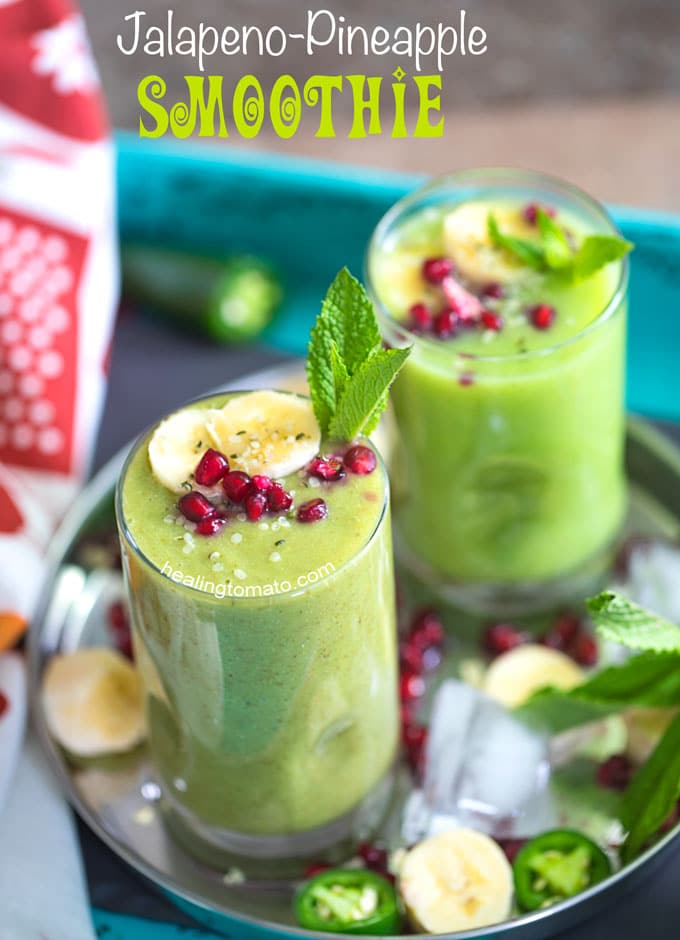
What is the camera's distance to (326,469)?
1.64 metres

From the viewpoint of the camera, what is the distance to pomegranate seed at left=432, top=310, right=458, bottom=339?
6.52 feet

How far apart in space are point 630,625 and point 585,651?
38cm

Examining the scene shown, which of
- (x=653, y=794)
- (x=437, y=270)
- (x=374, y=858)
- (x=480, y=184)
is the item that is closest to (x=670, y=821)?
(x=653, y=794)

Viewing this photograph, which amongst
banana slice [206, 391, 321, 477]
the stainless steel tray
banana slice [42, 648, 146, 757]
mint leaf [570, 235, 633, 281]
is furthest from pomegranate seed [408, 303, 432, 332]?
banana slice [42, 648, 146, 757]

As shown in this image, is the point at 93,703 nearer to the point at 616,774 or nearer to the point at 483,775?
the point at 483,775

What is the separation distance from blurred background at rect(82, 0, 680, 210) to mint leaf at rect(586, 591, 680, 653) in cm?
183

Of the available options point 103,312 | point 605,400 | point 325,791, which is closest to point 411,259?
point 605,400

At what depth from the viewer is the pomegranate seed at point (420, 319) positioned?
201 cm

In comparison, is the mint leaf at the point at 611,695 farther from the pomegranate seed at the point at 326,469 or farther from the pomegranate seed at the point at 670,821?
the pomegranate seed at the point at 326,469

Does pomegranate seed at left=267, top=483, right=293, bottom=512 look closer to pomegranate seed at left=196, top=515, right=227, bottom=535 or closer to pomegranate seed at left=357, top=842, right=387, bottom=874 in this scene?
pomegranate seed at left=196, top=515, right=227, bottom=535

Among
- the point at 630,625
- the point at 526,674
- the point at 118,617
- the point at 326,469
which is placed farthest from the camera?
the point at 118,617

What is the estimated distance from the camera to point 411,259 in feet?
7.02

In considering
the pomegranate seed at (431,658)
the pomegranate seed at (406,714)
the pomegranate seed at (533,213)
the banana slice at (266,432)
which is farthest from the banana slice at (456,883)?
the pomegranate seed at (533,213)

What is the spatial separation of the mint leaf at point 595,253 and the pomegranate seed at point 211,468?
0.68 meters
